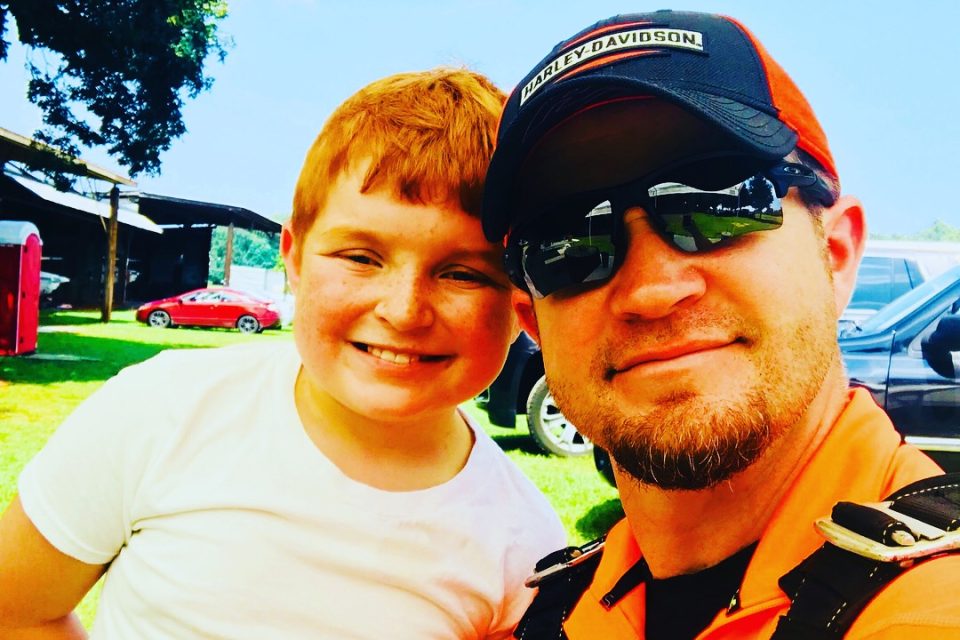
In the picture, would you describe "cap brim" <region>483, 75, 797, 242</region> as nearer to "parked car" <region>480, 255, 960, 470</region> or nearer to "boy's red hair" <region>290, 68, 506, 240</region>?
"boy's red hair" <region>290, 68, 506, 240</region>

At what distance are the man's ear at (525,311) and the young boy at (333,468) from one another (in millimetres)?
29

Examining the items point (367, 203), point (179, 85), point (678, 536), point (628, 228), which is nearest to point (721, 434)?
point (678, 536)

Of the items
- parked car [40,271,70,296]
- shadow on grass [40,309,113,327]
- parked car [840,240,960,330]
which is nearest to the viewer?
parked car [840,240,960,330]

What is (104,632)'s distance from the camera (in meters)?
1.55

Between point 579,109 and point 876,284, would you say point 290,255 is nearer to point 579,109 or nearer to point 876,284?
point 579,109

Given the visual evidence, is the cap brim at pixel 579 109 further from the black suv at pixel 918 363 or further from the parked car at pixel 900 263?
the parked car at pixel 900 263

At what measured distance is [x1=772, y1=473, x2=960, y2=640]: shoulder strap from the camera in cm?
91

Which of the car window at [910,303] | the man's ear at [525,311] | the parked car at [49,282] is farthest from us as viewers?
the parked car at [49,282]

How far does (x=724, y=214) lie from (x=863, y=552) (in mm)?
630

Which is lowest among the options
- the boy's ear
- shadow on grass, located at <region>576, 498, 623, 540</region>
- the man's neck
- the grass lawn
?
the grass lawn

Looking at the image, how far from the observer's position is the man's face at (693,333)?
4.02 feet

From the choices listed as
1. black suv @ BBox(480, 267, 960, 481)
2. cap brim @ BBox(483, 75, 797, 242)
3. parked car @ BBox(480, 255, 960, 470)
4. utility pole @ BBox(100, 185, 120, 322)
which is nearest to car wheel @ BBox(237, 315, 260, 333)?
utility pole @ BBox(100, 185, 120, 322)

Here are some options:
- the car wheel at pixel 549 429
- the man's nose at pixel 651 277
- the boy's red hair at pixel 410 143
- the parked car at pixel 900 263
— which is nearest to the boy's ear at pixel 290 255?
the boy's red hair at pixel 410 143

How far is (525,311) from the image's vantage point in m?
1.66
